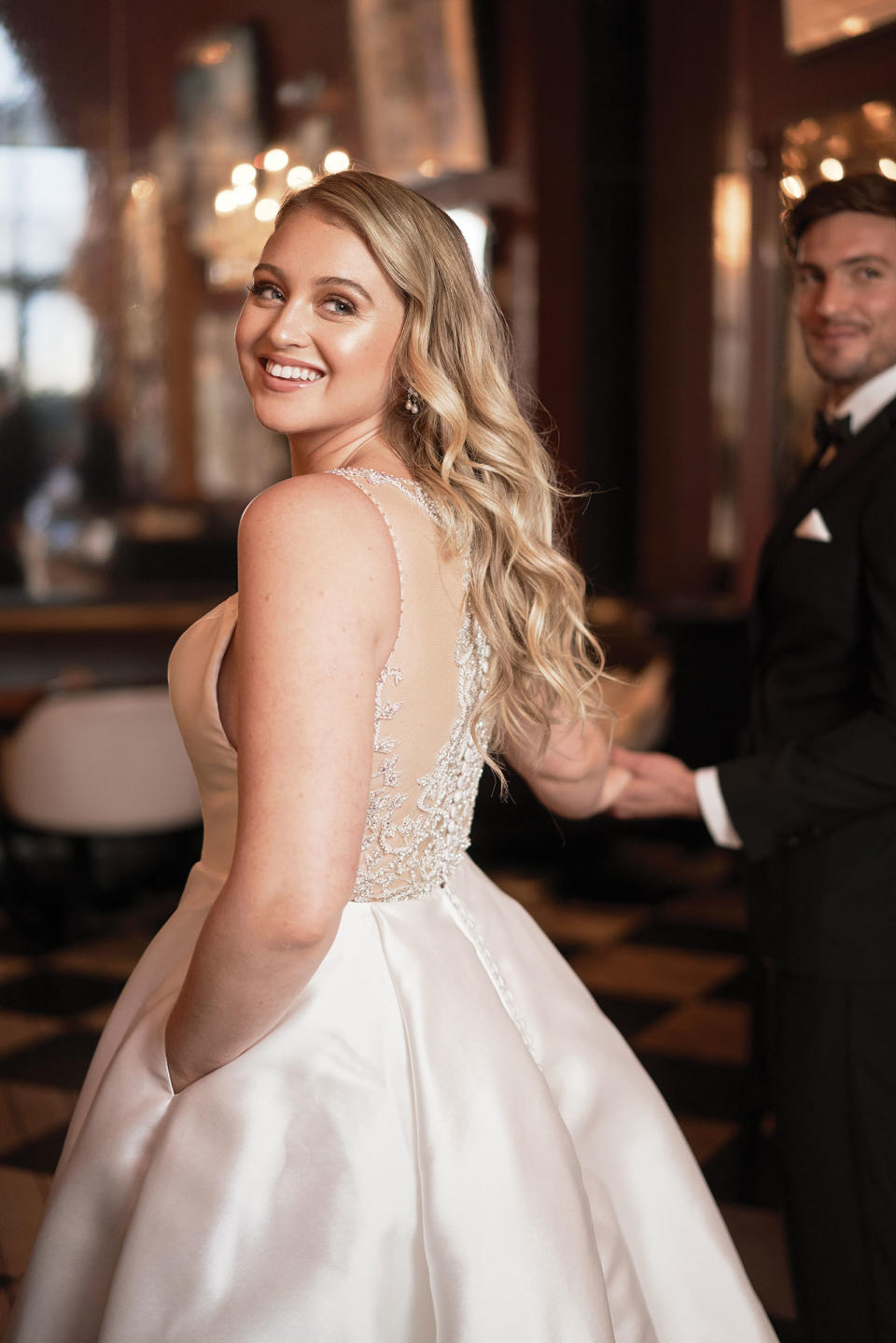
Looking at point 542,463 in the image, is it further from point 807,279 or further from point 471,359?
point 807,279

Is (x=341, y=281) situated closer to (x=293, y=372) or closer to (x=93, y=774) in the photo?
(x=293, y=372)

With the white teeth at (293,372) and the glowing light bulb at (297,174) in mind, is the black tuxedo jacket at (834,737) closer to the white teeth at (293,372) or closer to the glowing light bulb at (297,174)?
the white teeth at (293,372)

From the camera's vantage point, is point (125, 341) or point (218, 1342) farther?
point (125, 341)

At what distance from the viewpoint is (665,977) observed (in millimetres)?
4516

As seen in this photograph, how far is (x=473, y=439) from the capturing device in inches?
63.0

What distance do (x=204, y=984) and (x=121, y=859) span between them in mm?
4017

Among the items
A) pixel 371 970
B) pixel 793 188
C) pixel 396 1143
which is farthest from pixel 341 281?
pixel 793 188

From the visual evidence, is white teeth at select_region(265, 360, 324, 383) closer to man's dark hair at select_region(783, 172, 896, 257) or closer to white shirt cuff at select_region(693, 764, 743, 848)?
white shirt cuff at select_region(693, 764, 743, 848)

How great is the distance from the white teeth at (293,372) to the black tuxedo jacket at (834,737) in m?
0.97

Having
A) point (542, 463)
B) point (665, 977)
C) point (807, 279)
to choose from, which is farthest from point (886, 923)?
point (665, 977)

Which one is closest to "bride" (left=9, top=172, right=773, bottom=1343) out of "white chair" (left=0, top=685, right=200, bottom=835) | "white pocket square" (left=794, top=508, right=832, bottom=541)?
"white pocket square" (left=794, top=508, right=832, bottom=541)

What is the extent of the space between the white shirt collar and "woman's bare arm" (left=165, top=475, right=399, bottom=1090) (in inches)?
46.4

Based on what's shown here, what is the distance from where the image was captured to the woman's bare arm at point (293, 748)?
1.27 metres

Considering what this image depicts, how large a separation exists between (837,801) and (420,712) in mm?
902
